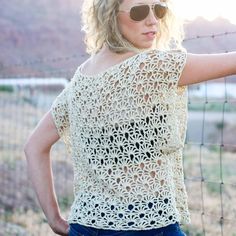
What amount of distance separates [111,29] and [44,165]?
2.15 feet

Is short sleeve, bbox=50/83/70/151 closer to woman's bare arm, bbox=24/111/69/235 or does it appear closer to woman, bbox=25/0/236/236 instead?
woman's bare arm, bbox=24/111/69/235

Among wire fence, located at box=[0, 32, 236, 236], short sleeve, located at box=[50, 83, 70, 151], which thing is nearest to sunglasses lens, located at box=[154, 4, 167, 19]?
short sleeve, located at box=[50, 83, 70, 151]

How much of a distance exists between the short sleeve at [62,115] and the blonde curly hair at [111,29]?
0.21 m

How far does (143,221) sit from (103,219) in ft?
0.46

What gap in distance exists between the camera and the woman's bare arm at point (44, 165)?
2.74 meters

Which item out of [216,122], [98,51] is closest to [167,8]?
[98,51]

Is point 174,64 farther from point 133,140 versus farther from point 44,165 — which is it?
point 44,165

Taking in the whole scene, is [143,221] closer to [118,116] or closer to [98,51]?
[118,116]

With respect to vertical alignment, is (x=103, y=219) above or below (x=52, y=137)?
below

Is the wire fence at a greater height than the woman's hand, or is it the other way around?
the wire fence

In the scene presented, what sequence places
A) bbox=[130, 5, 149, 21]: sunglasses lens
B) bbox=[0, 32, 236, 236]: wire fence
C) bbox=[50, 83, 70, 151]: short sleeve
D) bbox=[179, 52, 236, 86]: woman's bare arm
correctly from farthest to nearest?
bbox=[0, 32, 236, 236]: wire fence
bbox=[50, 83, 70, 151]: short sleeve
bbox=[130, 5, 149, 21]: sunglasses lens
bbox=[179, 52, 236, 86]: woman's bare arm

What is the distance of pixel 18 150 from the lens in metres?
10.8

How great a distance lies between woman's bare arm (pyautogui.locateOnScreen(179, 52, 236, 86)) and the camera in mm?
2203

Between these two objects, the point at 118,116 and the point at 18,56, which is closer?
→ the point at 118,116
